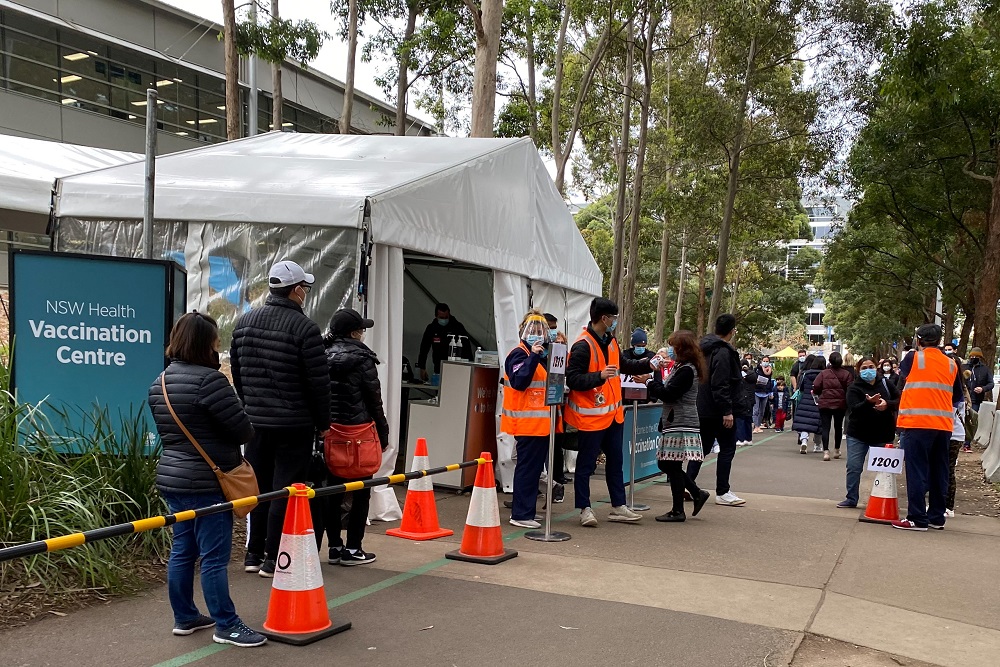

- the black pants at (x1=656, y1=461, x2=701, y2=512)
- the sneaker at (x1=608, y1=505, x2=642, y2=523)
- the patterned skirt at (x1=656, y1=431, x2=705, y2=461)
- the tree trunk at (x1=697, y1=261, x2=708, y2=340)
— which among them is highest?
the tree trunk at (x1=697, y1=261, x2=708, y2=340)

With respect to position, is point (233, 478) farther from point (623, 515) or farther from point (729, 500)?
point (729, 500)

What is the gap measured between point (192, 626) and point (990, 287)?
57.5 ft

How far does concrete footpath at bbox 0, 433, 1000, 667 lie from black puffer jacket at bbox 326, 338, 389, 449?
1.08m

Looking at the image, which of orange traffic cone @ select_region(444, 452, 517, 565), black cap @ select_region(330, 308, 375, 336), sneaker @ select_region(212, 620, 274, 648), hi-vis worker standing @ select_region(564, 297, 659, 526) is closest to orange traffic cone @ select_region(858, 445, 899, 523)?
hi-vis worker standing @ select_region(564, 297, 659, 526)

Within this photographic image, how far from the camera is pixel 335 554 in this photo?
257 inches

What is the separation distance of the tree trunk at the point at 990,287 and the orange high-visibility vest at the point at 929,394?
424 inches

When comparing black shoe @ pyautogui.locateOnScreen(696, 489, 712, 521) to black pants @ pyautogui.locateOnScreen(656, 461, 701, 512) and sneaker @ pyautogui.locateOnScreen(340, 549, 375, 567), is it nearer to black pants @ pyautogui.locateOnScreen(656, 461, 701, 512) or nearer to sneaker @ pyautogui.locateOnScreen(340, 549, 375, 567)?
black pants @ pyautogui.locateOnScreen(656, 461, 701, 512)

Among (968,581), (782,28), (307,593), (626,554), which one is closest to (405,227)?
(626,554)

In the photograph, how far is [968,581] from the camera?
6758 millimetres

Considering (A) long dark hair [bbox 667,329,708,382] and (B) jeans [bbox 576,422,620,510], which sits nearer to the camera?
(B) jeans [bbox 576,422,620,510]

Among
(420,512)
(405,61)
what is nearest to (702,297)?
(405,61)

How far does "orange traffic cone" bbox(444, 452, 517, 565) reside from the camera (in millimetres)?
6691

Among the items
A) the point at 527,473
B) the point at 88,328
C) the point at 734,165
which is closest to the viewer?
the point at 88,328

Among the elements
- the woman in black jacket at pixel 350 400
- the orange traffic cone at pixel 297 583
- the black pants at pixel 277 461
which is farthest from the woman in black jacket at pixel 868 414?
the orange traffic cone at pixel 297 583
